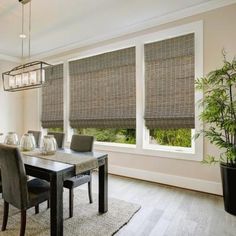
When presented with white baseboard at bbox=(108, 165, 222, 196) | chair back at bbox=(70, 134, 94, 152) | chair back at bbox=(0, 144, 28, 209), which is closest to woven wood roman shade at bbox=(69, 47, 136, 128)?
white baseboard at bbox=(108, 165, 222, 196)

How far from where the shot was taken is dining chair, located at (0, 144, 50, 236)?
1.84 m

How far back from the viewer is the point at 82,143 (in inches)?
118

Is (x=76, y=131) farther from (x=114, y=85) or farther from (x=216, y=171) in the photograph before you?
(x=216, y=171)

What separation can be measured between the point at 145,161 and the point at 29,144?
6.67ft

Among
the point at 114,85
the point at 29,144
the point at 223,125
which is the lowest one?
the point at 29,144

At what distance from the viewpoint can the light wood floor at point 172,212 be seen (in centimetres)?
212

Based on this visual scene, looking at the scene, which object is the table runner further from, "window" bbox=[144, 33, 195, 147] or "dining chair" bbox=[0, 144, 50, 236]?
"window" bbox=[144, 33, 195, 147]

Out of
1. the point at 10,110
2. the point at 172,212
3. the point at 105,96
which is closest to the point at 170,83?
the point at 105,96

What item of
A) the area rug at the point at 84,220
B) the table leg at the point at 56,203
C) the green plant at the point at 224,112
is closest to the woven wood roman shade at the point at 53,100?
the area rug at the point at 84,220

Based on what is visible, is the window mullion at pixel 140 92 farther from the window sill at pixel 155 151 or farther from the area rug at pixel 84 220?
the area rug at pixel 84 220

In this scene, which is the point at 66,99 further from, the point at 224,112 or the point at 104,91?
the point at 224,112

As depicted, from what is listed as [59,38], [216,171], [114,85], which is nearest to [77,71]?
[59,38]

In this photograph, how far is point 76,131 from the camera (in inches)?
193

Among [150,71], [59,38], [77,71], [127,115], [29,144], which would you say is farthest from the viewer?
[77,71]
